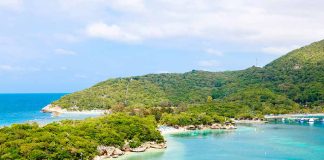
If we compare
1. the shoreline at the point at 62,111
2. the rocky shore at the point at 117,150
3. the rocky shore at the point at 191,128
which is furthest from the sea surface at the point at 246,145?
the shoreline at the point at 62,111

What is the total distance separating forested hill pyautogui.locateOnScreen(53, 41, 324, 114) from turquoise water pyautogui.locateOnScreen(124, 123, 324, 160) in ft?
93.6

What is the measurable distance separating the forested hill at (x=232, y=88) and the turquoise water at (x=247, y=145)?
93.6ft

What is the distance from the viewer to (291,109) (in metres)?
118

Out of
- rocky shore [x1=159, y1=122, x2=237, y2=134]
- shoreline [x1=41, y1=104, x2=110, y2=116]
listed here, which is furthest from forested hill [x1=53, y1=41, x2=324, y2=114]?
rocky shore [x1=159, y1=122, x2=237, y2=134]

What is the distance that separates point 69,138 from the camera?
45406 mm

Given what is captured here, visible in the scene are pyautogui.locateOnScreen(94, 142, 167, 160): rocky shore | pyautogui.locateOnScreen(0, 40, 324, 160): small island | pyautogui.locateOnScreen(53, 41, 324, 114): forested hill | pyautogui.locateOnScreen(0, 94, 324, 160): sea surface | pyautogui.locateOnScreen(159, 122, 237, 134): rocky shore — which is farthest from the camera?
pyautogui.locateOnScreen(53, 41, 324, 114): forested hill

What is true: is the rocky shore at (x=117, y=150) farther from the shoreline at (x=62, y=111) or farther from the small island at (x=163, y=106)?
the shoreline at (x=62, y=111)

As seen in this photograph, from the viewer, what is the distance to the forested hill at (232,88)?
123188mm

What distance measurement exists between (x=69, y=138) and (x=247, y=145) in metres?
28.2

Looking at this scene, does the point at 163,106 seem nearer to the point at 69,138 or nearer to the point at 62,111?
the point at 62,111

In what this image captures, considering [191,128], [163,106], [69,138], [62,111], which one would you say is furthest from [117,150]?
[62,111]

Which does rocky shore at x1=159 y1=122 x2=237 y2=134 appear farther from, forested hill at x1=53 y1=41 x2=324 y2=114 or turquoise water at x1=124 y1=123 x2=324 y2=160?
forested hill at x1=53 y1=41 x2=324 y2=114

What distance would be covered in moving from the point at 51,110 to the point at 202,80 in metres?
63.2

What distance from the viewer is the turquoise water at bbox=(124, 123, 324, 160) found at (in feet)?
168
